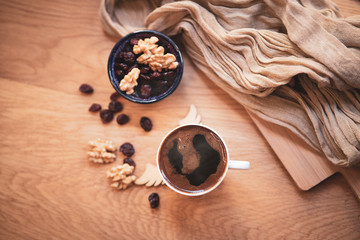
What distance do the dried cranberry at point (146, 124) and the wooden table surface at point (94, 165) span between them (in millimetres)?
31

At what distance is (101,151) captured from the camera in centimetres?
115

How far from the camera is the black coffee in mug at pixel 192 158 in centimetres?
104

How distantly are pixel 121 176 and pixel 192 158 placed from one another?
0.34 m

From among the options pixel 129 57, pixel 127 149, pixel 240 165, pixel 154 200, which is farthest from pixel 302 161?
pixel 129 57

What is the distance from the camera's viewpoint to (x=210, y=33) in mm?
1117

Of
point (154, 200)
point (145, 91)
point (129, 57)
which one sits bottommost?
point (154, 200)

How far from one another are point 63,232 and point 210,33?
1122 millimetres

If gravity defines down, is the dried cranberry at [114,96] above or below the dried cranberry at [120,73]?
below

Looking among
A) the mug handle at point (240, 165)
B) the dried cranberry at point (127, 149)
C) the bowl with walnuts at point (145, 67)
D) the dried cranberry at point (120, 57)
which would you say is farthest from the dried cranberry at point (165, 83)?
the mug handle at point (240, 165)

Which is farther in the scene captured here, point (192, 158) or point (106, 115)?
point (106, 115)

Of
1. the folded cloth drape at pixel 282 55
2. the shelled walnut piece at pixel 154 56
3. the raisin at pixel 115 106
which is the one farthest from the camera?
the raisin at pixel 115 106

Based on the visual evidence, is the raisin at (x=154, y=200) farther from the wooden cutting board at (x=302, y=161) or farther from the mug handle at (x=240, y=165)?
the wooden cutting board at (x=302, y=161)

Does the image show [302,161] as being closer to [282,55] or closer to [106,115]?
[282,55]

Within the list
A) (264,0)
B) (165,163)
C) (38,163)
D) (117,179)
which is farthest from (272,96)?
(38,163)
